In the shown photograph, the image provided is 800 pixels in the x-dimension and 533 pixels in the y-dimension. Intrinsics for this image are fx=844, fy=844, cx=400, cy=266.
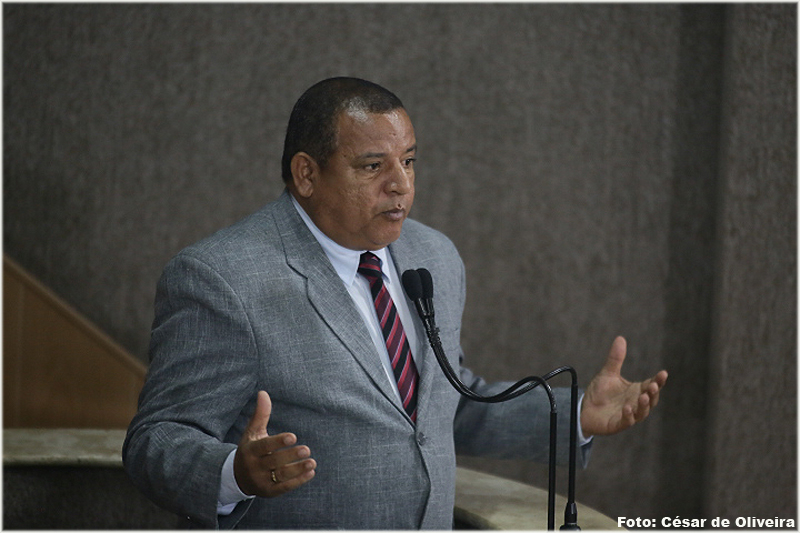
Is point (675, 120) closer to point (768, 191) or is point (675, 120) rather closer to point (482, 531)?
point (768, 191)

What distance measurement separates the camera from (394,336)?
5.18 feet

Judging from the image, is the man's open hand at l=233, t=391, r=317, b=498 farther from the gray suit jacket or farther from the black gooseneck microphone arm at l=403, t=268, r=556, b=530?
the black gooseneck microphone arm at l=403, t=268, r=556, b=530

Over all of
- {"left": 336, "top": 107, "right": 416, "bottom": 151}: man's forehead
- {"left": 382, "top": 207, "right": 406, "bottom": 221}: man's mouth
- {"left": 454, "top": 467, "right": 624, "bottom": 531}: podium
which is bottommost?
{"left": 454, "top": 467, "right": 624, "bottom": 531}: podium

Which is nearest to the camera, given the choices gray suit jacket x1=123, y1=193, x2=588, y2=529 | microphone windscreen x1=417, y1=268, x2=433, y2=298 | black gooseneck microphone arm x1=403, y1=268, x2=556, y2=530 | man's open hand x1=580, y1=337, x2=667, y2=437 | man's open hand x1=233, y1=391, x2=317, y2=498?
man's open hand x1=233, y1=391, x2=317, y2=498

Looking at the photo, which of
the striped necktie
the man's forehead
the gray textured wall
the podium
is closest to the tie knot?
the striped necktie

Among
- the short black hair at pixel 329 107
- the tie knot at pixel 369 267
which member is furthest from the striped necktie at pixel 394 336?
the short black hair at pixel 329 107

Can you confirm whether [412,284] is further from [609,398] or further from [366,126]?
[609,398]

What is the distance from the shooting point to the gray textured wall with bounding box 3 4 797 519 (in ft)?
10.5

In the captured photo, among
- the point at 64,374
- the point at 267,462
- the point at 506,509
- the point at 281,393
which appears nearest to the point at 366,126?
the point at 281,393

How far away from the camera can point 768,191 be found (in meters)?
2.94

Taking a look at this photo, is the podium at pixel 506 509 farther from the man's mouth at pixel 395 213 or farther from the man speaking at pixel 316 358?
the man's mouth at pixel 395 213

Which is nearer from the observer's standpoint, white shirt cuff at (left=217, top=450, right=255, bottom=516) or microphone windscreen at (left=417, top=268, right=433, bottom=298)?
white shirt cuff at (left=217, top=450, right=255, bottom=516)

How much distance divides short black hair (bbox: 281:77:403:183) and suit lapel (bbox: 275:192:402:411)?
0.50ft

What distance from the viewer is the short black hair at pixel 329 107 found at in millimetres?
1527
